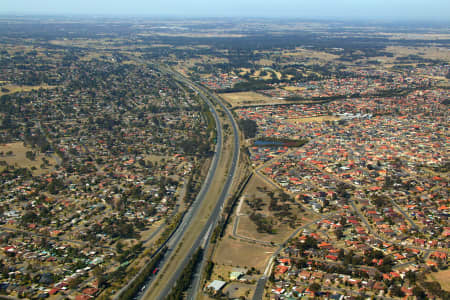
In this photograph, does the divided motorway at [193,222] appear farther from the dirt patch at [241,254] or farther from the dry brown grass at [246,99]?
the dry brown grass at [246,99]

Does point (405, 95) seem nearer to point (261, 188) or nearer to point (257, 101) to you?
point (257, 101)

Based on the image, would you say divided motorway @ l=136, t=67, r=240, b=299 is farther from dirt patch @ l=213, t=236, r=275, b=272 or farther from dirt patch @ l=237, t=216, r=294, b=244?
dirt patch @ l=237, t=216, r=294, b=244

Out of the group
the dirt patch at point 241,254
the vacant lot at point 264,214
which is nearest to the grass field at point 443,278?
the vacant lot at point 264,214

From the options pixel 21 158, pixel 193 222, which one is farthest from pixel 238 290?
pixel 21 158

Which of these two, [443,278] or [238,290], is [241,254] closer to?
[238,290]

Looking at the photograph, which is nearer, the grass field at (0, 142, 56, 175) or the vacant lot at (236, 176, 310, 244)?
the vacant lot at (236, 176, 310, 244)

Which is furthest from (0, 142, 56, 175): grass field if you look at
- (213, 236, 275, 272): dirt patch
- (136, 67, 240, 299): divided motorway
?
(213, 236, 275, 272): dirt patch
